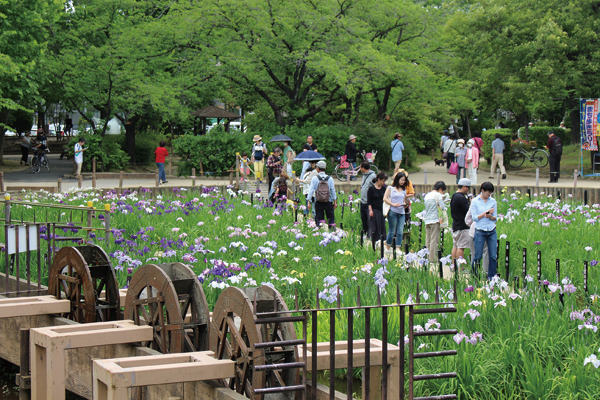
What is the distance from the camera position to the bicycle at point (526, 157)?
103 ft

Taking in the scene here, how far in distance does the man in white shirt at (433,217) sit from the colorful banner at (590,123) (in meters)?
15.8

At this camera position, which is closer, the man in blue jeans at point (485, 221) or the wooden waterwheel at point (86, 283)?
the wooden waterwheel at point (86, 283)

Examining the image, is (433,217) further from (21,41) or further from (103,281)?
(21,41)

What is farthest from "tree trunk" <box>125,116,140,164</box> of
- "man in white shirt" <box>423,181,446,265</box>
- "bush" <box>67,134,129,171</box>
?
"man in white shirt" <box>423,181,446,265</box>

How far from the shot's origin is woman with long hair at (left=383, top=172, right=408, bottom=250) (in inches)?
533

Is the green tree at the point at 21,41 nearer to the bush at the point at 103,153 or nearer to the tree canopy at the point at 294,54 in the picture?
the tree canopy at the point at 294,54

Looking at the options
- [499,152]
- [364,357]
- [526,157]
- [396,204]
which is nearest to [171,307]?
[364,357]

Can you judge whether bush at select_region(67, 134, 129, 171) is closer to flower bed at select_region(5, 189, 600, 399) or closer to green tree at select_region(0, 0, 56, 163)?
green tree at select_region(0, 0, 56, 163)

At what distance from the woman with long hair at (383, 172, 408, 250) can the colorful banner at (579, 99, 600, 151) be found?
1541 centimetres

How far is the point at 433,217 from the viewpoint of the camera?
1260 cm

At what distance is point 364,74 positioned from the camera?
96.2 ft

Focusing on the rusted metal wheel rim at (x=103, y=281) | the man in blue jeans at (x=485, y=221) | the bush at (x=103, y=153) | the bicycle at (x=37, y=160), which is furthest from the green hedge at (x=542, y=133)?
the rusted metal wheel rim at (x=103, y=281)

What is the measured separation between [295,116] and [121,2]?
832 centimetres

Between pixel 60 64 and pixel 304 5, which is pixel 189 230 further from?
pixel 60 64
